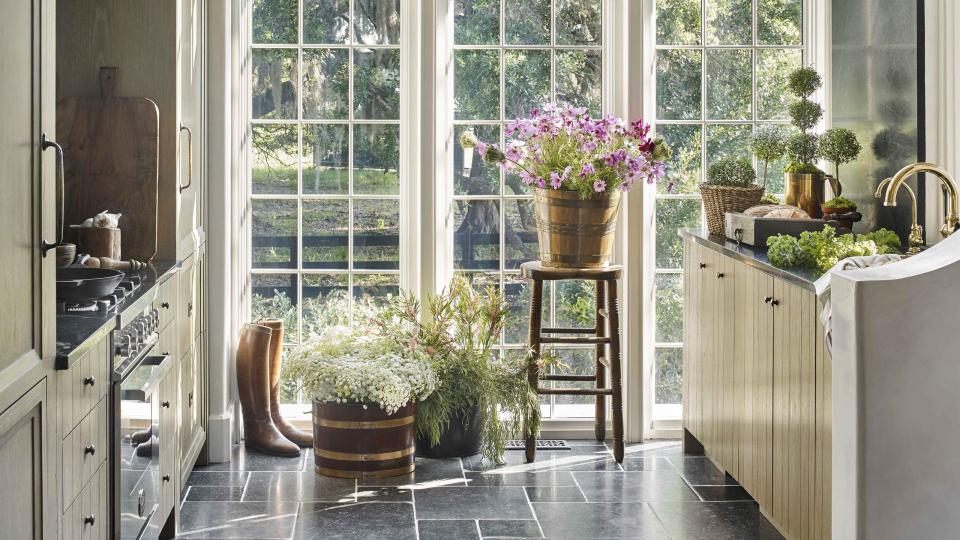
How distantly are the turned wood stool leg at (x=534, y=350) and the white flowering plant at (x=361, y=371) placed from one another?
495 mm

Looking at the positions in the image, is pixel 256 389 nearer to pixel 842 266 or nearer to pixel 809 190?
pixel 809 190

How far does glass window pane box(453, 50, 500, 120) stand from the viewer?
214 inches

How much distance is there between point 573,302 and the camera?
5.46 m

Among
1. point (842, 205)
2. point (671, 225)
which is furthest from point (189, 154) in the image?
point (842, 205)

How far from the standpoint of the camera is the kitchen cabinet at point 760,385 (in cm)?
332

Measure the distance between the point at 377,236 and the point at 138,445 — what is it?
2389 millimetres

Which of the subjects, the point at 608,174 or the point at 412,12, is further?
the point at 412,12

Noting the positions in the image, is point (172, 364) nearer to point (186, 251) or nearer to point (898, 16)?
point (186, 251)

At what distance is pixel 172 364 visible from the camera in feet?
12.9

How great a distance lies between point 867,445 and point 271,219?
411 centimetres

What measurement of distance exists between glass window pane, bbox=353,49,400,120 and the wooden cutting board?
4.83ft

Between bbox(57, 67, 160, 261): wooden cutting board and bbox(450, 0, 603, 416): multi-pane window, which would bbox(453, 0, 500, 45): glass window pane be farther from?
bbox(57, 67, 160, 261): wooden cutting board

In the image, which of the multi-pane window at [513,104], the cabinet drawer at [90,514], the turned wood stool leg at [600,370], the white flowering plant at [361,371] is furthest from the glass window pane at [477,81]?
the cabinet drawer at [90,514]

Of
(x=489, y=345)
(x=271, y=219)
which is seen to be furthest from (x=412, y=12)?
(x=489, y=345)
